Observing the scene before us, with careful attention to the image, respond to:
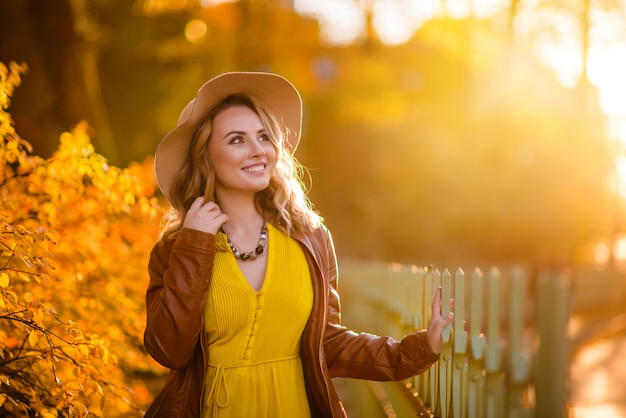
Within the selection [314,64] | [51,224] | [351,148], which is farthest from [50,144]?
[314,64]

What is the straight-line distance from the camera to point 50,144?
8.02 metres

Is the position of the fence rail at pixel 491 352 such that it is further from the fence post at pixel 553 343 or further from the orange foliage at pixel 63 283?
the orange foliage at pixel 63 283

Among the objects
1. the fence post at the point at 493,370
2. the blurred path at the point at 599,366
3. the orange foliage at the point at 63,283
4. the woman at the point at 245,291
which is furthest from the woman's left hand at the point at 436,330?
the blurred path at the point at 599,366

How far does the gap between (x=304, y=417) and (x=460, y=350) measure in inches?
29.5

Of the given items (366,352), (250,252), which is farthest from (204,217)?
(366,352)

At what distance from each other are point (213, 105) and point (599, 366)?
1011cm

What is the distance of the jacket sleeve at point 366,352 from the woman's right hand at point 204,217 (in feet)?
A: 1.55

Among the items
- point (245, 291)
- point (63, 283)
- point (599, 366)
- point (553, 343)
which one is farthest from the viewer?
point (599, 366)

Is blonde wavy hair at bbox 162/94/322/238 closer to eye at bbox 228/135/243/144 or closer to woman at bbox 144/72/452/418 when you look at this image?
woman at bbox 144/72/452/418

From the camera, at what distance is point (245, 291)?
3.04 metres

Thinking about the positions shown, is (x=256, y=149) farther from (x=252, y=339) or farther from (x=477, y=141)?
(x=477, y=141)

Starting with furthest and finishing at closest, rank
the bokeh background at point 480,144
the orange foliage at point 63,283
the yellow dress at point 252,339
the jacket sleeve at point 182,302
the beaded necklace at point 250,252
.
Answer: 1. the bokeh background at point 480,144
2. the orange foliage at point 63,283
3. the beaded necklace at point 250,252
4. the yellow dress at point 252,339
5. the jacket sleeve at point 182,302

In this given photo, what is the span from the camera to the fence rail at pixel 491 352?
107 inches

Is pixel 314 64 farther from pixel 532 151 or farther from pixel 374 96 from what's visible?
pixel 532 151
